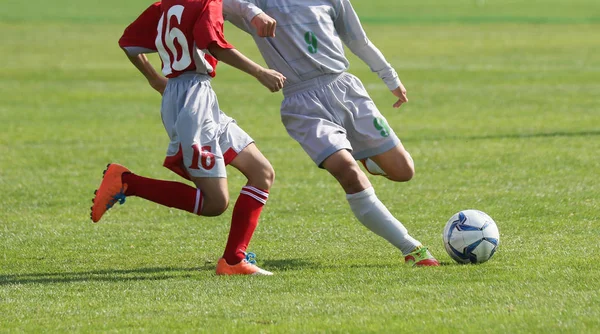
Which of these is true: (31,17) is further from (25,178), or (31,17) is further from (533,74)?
(25,178)

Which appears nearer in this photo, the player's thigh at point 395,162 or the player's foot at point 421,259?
the player's foot at point 421,259

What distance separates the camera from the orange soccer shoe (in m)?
7.50

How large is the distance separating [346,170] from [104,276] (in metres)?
1.78

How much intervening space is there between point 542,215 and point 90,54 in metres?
25.3

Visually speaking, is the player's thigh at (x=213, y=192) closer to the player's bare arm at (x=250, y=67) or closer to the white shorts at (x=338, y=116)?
the white shorts at (x=338, y=116)

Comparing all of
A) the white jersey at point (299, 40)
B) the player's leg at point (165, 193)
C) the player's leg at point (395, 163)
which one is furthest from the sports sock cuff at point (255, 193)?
the player's leg at point (395, 163)

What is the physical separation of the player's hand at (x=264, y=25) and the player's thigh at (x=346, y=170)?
3.06 ft

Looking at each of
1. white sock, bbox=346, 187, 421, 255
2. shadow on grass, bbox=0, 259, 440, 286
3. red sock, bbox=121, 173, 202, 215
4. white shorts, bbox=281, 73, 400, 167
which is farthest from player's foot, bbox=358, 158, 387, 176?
red sock, bbox=121, 173, 202, 215

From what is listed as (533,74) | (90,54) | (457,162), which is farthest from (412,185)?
(90,54)

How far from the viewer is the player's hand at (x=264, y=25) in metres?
7.30

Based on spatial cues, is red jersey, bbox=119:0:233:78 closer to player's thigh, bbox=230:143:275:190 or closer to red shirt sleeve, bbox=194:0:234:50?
red shirt sleeve, bbox=194:0:234:50

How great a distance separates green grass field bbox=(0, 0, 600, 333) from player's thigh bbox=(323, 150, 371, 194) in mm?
557

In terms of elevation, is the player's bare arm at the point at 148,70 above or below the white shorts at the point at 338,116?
above

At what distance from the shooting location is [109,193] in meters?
7.74
